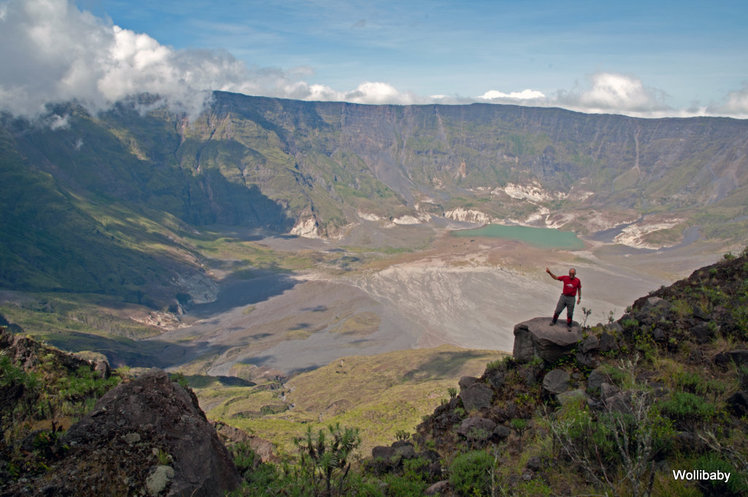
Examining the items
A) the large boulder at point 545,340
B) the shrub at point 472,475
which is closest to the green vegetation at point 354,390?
the large boulder at point 545,340

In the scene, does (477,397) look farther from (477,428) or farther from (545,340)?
(545,340)

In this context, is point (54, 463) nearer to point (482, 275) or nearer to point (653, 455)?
point (653, 455)

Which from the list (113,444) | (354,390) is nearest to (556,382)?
(113,444)

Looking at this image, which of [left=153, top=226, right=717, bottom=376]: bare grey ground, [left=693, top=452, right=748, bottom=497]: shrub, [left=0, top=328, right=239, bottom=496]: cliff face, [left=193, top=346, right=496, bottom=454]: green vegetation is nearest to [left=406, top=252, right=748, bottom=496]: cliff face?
[left=693, top=452, right=748, bottom=497]: shrub

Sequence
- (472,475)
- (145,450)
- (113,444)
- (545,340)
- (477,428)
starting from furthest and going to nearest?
1. (545,340)
2. (477,428)
3. (472,475)
4. (145,450)
5. (113,444)

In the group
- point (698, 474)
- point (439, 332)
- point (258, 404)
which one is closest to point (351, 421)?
point (698, 474)

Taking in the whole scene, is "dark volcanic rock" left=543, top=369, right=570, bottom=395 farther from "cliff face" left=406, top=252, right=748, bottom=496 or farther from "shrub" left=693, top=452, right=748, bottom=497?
"shrub" left=693, top=452, right=748, bottom=497
